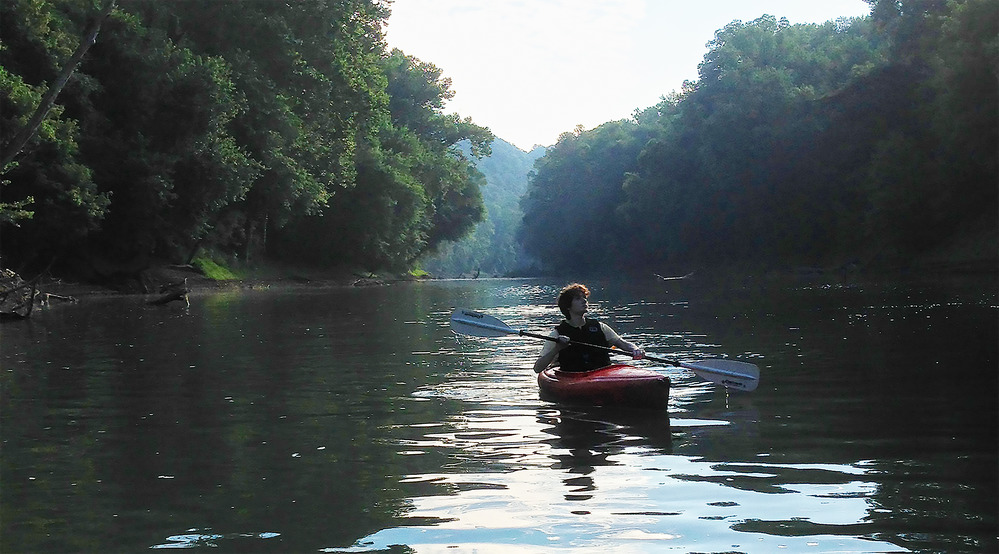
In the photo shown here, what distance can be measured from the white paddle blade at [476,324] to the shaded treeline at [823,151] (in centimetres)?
3585

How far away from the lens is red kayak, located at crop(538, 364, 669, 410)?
10.5m

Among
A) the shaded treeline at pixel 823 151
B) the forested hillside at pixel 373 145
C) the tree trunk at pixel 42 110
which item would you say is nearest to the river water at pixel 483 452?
the tree trunk at pixel 42 110

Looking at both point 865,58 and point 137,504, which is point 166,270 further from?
point 865,58

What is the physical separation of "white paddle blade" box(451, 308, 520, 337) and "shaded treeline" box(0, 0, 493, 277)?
17.9 meters

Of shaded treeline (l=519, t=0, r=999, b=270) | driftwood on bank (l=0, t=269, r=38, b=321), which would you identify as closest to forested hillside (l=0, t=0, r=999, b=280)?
shaded treeline (l=519, t=0, r=999, b=270)

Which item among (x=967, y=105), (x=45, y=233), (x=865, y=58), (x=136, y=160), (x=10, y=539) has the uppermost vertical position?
(x=865, y=58)

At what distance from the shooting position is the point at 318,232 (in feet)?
215

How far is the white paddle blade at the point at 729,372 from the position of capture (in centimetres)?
1138

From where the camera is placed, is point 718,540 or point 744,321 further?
point 744,321

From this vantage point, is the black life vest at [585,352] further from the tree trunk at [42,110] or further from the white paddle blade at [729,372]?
the tree trunk at [42,110]

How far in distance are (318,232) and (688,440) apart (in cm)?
5793

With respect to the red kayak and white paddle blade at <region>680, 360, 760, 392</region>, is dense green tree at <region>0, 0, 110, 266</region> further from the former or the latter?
white paddle blade at <region>680, 360, 760, 392</region>

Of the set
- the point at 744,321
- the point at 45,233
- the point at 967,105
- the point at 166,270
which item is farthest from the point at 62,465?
the point at 967,105

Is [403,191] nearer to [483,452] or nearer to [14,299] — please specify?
[14,299]
